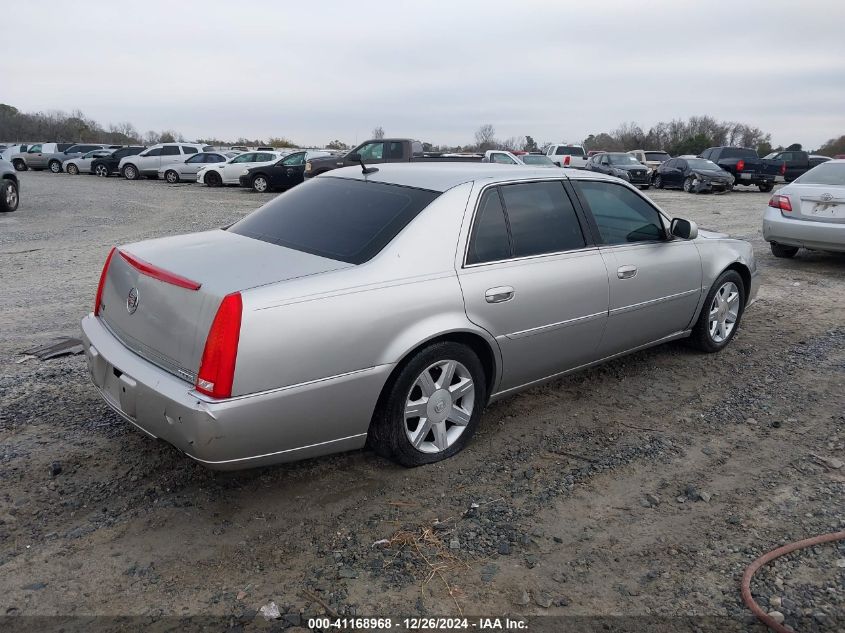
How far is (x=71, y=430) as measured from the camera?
4.06 meters

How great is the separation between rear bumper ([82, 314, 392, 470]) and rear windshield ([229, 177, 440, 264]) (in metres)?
0.70

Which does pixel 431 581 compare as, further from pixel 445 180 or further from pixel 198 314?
pixel 445 180

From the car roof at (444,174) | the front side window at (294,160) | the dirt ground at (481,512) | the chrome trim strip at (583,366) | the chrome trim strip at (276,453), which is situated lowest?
the dirt ground at (481,512)

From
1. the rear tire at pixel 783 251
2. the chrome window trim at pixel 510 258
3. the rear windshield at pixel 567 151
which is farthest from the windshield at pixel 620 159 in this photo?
the chrome window trim at pixel 510 258

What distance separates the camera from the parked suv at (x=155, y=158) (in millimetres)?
29766

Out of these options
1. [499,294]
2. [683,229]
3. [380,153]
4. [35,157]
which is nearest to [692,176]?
[380,153]

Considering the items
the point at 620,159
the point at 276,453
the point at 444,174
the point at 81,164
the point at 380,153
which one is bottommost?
the point at 276,453

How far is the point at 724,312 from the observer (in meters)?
5.74

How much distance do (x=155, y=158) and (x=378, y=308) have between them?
29.6 metres

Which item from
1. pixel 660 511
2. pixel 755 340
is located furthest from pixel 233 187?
pixel 660 511

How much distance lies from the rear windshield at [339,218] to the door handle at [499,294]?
0.59 m

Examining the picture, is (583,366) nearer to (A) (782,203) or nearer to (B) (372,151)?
(A) (782,203)

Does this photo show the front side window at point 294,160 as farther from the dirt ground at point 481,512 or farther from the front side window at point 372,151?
the dirt ground at point 481,512

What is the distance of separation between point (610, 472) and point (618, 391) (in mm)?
1240
